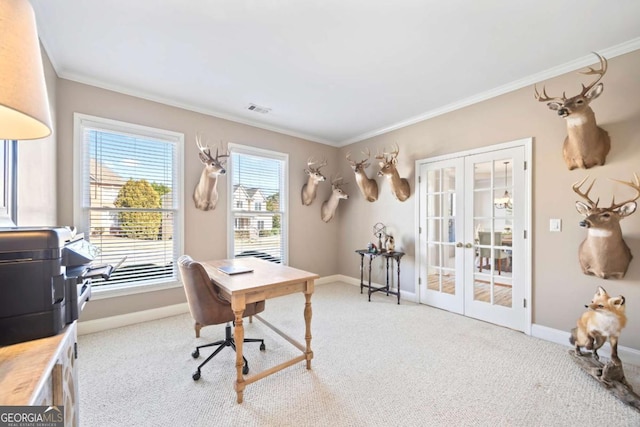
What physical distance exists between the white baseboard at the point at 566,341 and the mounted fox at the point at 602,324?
0.23 meters

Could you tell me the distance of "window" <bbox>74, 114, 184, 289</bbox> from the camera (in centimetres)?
296

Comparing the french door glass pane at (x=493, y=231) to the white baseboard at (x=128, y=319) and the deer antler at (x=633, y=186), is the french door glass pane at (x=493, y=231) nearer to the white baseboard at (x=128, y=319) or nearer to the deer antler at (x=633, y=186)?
the deer antler at (x=633, y=186)

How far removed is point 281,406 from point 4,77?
2.11m

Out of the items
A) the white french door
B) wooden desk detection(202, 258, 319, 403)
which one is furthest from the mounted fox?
wooden desk detection(202, 258, 319, 403)

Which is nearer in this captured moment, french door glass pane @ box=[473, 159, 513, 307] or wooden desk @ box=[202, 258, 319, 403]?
wooden desk @ box=[202, 258, 319, 403]

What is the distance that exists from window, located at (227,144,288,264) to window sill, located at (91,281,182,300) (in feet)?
2.99

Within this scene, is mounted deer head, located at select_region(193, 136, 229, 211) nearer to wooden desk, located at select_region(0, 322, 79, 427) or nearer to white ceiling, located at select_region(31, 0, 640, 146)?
white ceiling, located at select_region(31, 0, 640, 146)

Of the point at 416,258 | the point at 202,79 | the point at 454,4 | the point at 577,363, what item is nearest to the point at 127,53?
the point at 202,79

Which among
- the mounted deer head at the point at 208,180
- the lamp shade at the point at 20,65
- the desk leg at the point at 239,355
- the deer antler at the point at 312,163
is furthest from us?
the deer antler at the point at 312,163

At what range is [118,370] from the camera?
2.22m

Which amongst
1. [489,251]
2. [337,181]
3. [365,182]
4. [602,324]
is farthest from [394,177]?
[602,324]

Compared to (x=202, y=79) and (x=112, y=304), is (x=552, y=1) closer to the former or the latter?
(x=202, y=79)

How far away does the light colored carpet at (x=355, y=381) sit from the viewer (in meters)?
1.72

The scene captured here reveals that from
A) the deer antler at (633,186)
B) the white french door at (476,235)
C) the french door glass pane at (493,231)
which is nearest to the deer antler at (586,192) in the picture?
the deer antler at (633,186)
